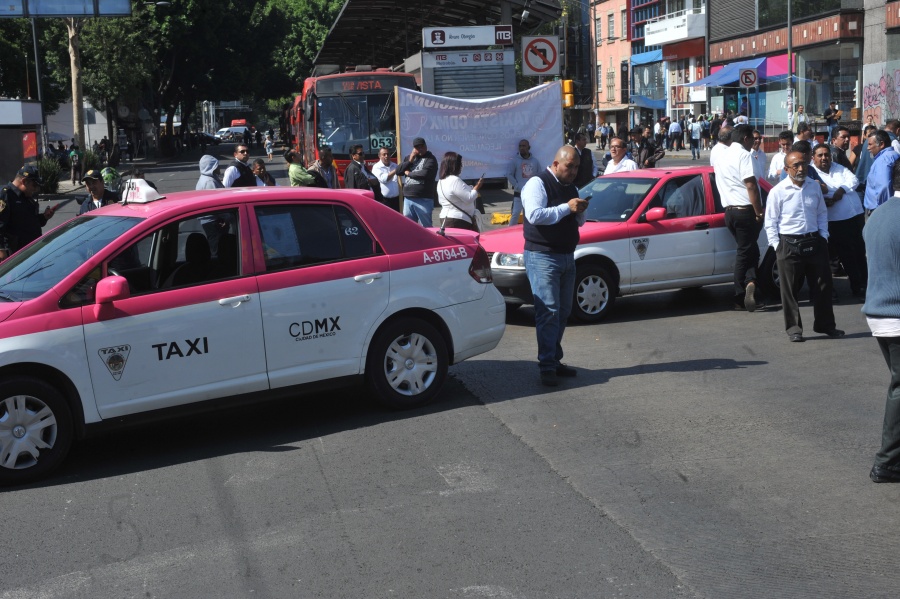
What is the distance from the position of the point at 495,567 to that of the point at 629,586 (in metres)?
0.61

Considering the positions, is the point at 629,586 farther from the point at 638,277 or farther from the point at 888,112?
the point at 888,112

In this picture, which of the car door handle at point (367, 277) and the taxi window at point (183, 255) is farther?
the car door handle at point (367, 277)

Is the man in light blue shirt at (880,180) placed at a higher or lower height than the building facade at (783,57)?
lower

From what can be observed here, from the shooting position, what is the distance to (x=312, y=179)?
Result: 14.9 metres

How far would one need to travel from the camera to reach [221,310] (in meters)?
6.98

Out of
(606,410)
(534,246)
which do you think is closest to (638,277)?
(534,246)

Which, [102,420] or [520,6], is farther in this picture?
[520,6]

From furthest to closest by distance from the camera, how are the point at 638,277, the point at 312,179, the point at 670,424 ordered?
1. the point at 312,179
2. the point at 638,277
3. the point at 670,424

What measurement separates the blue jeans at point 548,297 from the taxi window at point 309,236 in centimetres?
145

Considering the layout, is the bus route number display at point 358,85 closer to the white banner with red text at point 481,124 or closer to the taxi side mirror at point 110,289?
the white banner with red text at point 481,124

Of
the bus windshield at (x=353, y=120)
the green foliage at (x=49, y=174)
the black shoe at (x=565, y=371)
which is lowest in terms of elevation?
the black shoe at (x=565, y=371)

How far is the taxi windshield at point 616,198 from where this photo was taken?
11.8 m

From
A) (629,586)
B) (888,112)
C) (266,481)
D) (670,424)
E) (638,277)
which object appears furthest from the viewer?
(888,112)

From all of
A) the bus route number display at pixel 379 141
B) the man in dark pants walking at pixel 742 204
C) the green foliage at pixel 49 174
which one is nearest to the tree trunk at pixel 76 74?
the green foliage at pixel 49 174
